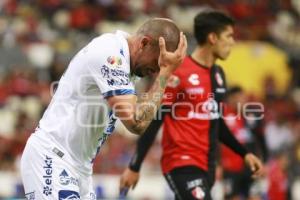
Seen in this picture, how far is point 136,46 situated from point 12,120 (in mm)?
9590

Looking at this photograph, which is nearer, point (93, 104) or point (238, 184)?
point (93, 104)

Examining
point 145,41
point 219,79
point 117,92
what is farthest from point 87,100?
point 219,79

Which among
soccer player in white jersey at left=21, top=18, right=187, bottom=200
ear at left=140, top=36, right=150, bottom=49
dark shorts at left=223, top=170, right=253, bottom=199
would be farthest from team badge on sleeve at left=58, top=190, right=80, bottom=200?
dark shorts at left=223, top=170, right=253, bottom=199

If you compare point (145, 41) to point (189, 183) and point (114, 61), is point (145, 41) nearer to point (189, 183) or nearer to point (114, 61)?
point (114, 61)

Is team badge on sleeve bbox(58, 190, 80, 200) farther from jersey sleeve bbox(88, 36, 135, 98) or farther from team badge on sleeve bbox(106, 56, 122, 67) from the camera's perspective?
team badge on sleeve bbox(106, 56, 122, 67)

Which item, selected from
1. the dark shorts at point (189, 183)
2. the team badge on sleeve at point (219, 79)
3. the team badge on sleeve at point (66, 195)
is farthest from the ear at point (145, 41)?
the team badge on sleeve at point (219, 79)

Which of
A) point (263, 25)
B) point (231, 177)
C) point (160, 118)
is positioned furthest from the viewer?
point (263, 25)

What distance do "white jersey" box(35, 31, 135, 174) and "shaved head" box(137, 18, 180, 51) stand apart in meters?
0.17

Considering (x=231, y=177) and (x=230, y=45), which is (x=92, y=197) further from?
(x=231, y=177)

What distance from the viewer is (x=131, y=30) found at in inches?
692

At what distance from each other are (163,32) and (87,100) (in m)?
0.67

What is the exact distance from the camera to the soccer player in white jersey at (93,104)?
5.16m

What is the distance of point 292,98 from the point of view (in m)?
17.2

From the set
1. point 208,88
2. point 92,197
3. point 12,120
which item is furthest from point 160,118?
point 12,120
